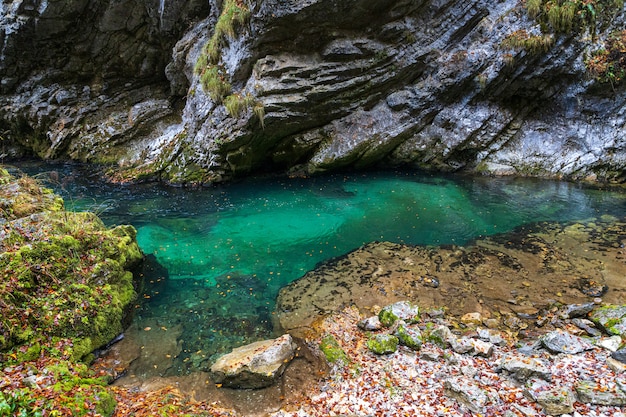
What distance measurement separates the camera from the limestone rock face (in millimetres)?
5465

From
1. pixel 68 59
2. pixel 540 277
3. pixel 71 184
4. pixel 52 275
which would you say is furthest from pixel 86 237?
pixel 68 59

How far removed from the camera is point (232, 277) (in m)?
8.85

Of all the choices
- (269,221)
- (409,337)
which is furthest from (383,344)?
(269,221)

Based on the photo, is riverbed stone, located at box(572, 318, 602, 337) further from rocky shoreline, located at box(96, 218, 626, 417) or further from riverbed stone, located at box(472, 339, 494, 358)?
riverbed stone, located at box(472, 339, 494, 358)

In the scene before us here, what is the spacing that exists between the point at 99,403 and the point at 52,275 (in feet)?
8.42

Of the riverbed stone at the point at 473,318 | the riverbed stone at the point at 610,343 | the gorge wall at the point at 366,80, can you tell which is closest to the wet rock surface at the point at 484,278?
Result: the riverbed stone at the point at 473,318

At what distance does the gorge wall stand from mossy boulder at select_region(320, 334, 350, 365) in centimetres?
1136

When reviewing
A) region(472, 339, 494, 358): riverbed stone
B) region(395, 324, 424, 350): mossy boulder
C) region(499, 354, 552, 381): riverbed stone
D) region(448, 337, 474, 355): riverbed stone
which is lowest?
region(395, 324, 424, 350): mossy boulder

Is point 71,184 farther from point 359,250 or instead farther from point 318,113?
point 359,250

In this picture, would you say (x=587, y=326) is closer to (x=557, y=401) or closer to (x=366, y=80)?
(x=557, y=401)

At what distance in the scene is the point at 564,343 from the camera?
5.45 meters

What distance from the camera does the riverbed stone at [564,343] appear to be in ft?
17.4

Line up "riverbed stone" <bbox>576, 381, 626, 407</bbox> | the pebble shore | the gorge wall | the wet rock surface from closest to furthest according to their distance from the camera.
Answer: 1. "riverbed stone" <bbox>576, 381, 626, 407</bbox>
2. the pebble shore
3. the wet rock surface
4. the gorge wall

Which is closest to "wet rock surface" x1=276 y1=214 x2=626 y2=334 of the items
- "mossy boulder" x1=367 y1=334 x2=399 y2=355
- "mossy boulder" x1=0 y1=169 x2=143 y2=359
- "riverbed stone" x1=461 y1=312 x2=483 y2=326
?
"riverbed stone" x1=461 y1=312 x2=483 y2=326
